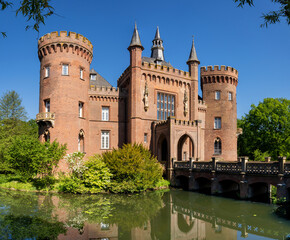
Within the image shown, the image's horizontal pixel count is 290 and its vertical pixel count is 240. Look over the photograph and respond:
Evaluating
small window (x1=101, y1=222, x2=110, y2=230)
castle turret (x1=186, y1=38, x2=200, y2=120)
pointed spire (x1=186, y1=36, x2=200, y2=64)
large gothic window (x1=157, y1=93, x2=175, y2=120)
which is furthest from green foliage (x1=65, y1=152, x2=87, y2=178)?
pointed spire (x1=186, y1=36, x2=200, y2=64)

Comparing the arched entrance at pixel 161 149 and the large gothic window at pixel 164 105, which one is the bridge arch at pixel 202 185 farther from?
the large gothic window at pixel 164 105

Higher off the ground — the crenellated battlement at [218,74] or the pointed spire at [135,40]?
the pointed spire at [135,40]

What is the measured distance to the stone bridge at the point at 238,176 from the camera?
16125 millimetres

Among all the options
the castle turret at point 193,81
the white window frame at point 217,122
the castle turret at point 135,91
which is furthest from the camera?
the white window frame at point 217,122

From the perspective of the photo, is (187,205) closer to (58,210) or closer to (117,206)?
(117,206)

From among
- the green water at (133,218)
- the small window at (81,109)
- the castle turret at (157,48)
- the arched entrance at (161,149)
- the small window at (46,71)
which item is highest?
the castle turret at (157,48)

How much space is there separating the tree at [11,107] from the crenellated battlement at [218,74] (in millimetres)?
27536

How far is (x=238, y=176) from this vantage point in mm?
18891

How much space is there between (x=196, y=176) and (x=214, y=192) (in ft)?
8.54

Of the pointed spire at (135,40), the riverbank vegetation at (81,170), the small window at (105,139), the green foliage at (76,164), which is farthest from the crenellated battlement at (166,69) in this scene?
the green foliage at (76,164)

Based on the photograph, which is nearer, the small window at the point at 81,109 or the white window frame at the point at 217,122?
the small window at the point at 81,109

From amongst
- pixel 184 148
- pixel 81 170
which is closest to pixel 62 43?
pixel 81 170

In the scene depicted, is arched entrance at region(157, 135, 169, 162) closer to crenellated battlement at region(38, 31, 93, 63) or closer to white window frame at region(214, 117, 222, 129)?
white window frame at region(214, 117, 222, 129)

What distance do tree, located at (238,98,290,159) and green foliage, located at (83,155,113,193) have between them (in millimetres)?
26436
